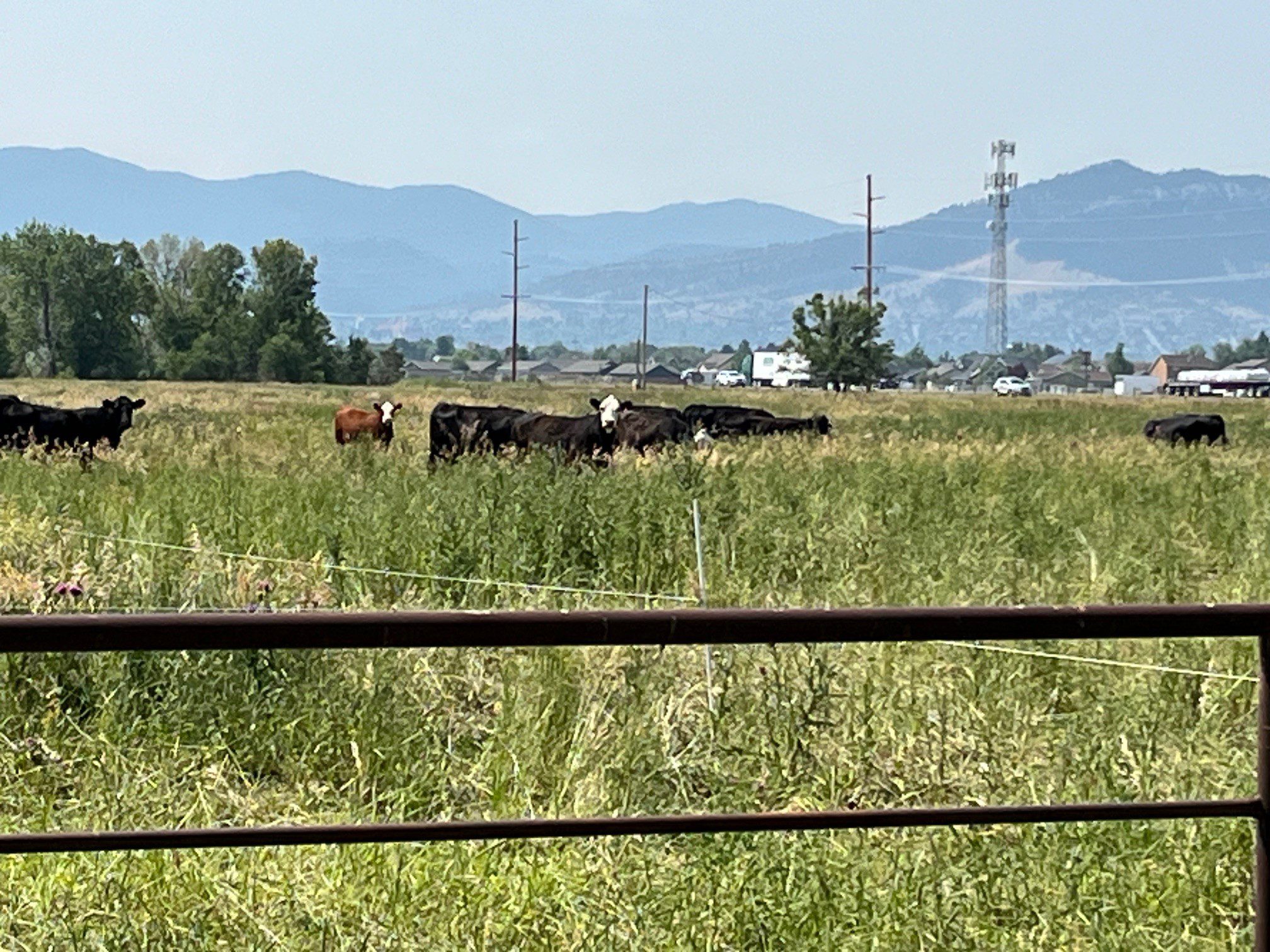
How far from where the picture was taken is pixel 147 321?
107375 millimetres

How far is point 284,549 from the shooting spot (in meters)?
10.0

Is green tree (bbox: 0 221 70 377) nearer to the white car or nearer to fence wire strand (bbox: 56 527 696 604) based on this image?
the white car

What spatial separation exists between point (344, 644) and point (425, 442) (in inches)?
1022

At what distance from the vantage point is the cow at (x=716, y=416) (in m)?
30.2

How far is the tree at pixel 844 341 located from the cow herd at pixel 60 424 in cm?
6850

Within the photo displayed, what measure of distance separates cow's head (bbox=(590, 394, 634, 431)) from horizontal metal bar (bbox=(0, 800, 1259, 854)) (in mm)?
21896

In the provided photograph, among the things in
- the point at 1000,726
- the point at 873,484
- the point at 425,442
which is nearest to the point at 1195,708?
the point at 1000,726

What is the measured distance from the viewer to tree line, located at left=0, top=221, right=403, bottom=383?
325ft

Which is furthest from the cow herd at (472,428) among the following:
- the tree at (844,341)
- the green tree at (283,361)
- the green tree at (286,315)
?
the green tree at (286,315)

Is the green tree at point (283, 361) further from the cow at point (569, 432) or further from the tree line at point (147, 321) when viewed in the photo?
the cow at point (569, 432)

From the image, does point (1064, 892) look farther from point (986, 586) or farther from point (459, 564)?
point (459, 564)

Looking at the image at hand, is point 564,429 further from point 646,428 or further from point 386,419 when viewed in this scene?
point 386,419

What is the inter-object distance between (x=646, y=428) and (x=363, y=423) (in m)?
5.31

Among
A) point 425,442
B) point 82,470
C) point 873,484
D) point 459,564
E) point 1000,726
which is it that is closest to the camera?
point 1000,726
